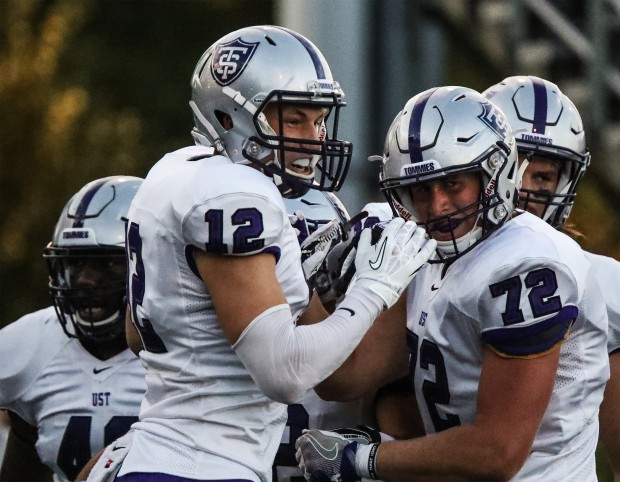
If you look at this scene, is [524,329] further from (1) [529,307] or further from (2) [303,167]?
(2) [303,167]

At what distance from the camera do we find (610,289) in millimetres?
4223

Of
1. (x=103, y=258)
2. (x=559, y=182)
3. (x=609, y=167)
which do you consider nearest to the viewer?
(x=559, y=182)

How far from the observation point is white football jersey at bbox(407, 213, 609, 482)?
3568 millimetres

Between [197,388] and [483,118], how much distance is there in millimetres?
1118

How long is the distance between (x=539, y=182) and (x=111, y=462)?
69.3 inches

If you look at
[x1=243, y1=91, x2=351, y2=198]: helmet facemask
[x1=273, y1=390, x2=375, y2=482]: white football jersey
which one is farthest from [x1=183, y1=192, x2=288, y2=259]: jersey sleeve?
[x1=273, y1=390, x2=375, y2=482]: white football jersey

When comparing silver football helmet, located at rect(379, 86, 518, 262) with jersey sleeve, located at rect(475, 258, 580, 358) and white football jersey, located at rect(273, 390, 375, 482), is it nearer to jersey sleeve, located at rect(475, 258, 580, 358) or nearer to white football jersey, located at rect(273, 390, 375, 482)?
jersey sleeve, located at rect(475, 258, 580, 358)

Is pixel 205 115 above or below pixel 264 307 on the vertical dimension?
above

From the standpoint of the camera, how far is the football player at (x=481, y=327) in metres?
3.58

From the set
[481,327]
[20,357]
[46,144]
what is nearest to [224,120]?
[481,327]

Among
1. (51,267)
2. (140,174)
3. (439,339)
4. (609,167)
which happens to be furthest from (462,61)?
(439,339)

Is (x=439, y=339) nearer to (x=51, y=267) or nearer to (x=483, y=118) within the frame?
(x=483, y=118)

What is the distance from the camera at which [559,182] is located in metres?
4.63

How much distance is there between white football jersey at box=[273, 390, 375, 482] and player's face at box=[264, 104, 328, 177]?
1000 mm
